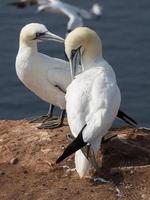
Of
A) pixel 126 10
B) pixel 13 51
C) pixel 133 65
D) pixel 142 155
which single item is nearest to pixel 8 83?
pixel 13 51

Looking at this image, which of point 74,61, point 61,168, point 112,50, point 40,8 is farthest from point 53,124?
point 40,8

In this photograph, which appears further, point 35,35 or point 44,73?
point 35,35

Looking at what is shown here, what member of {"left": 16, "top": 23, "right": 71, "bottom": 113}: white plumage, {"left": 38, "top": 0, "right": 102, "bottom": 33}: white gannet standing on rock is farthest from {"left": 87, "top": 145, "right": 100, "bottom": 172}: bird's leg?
{"left": 38, "top": 0, "right": 102, "bottom": 33}: white gannet standing on rock

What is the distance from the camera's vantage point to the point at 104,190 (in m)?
8.35

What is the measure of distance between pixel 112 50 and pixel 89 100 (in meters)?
9.56

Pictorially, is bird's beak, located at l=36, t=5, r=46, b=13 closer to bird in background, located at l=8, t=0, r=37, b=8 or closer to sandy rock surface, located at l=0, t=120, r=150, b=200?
bird in background, located at l=8, t=0, r=37, b=8

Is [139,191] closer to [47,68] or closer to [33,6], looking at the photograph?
[47,68]

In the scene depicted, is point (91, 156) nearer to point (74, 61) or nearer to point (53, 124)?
point (74, 61)

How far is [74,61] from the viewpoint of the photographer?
935cm

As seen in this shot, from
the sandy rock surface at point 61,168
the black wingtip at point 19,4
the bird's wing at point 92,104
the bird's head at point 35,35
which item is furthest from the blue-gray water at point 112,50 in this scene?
the bird's wing at point 92,104

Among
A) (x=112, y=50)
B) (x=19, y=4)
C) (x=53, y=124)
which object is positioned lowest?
(x=19, y=4)

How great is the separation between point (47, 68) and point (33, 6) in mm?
11521

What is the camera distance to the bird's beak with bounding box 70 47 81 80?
9337 millimetres

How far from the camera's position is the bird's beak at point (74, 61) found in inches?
368
